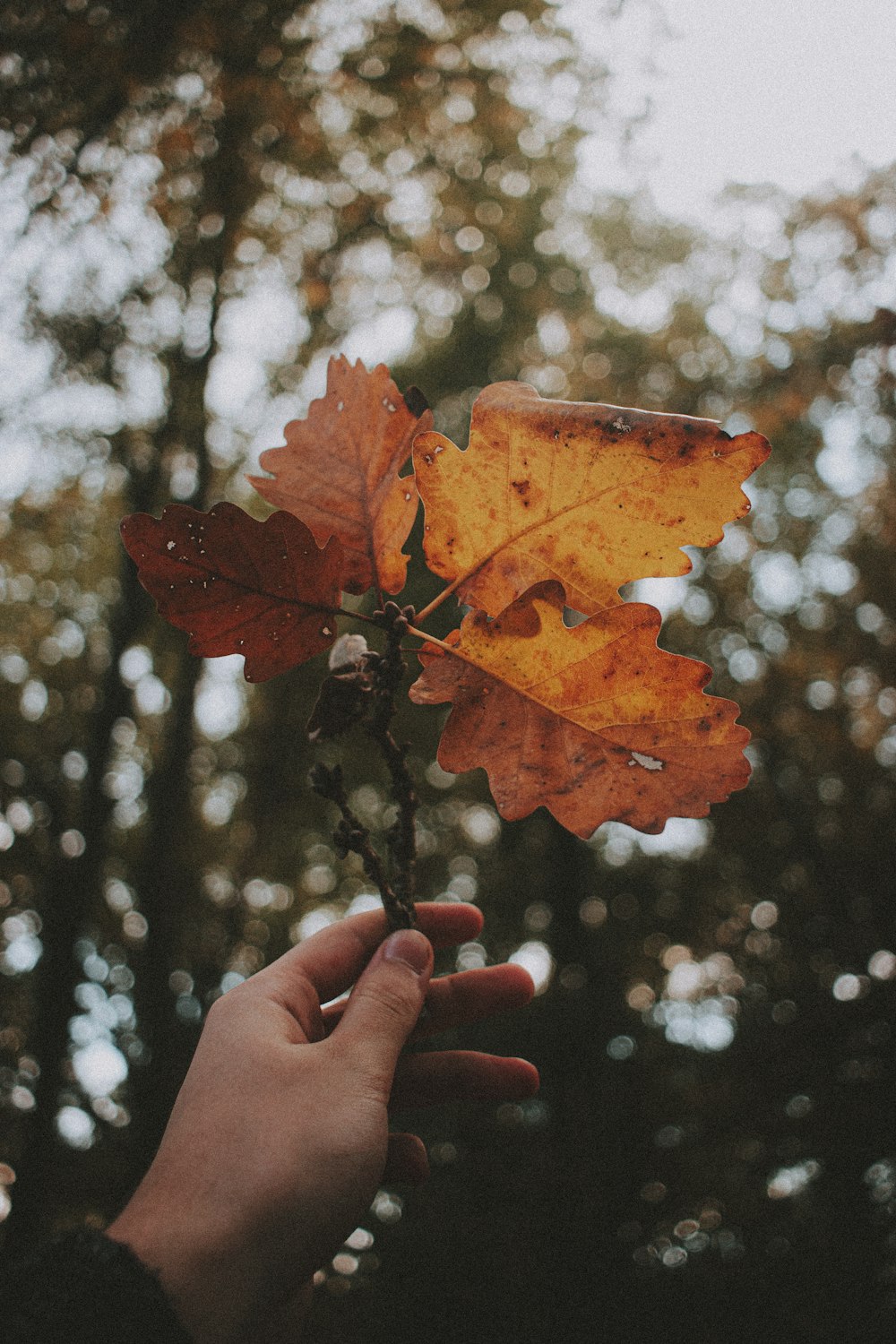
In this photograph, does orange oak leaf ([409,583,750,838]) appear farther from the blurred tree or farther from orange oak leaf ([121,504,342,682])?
the blurred tree

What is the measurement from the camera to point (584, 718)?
3.64ft

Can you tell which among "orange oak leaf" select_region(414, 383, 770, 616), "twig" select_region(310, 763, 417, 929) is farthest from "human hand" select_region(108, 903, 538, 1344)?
"orange oak leaf" select_region(414, 383, 770, 616)

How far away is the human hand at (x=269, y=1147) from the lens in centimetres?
107

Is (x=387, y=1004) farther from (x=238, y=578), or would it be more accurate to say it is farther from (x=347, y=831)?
(x=238, y=578)

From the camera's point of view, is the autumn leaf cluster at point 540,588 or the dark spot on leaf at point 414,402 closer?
the autumn leaf cluster at point 540,588

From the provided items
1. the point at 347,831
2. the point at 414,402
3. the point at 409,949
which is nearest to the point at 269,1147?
the point at 409,949

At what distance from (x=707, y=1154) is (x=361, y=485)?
6.73 m

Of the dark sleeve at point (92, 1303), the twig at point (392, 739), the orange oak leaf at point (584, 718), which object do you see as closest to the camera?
the dark sleeve at point (92, 1303)

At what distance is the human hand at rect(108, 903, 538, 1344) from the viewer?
1071 millimetres

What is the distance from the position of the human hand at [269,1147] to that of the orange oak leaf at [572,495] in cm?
72

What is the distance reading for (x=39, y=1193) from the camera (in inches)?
214

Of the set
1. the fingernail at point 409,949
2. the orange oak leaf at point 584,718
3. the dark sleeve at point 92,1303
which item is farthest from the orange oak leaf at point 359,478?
the dark sleeve at point 92,1303

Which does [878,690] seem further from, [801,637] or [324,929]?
[324,929]

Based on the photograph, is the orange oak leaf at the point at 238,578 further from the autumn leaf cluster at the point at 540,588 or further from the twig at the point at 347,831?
the twig at the point at 347,831
